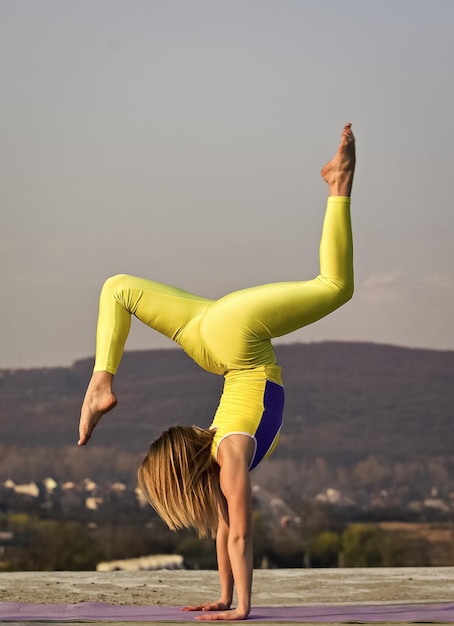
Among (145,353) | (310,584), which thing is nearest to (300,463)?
(145,353)

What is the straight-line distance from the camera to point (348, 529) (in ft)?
45.1

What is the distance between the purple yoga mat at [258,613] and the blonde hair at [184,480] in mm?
405

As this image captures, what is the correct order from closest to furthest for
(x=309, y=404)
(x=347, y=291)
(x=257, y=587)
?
(x=347, y=291)
(x=257, y=587)
(x=309, y=404)

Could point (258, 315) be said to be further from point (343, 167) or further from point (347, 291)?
point (343, 167)

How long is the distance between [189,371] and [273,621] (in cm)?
918

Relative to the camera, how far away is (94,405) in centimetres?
405

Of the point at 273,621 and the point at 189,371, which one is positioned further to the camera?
the point at 189,371

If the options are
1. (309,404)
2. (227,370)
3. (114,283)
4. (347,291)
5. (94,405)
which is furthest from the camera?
(309,404)

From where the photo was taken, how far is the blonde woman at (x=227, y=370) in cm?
416

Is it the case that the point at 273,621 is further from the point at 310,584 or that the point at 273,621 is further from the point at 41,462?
the point at 41,462

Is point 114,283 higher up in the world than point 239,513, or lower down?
higher up

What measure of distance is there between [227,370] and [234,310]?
0.32m

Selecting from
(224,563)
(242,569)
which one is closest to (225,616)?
(242,569)

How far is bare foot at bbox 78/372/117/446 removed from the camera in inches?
159
